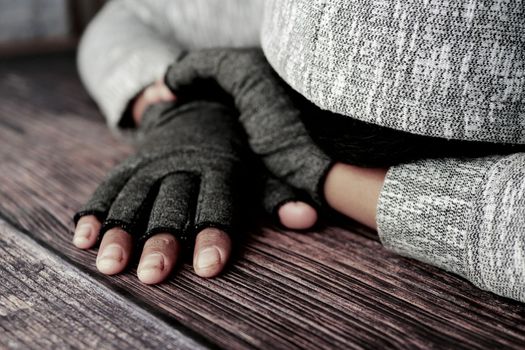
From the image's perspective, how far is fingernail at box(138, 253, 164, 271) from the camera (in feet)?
1.92

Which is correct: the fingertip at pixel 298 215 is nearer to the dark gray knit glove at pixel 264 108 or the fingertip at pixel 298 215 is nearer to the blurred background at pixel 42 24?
the dark gray knit glove at pixel 264 108

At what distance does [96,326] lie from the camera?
52 centimetres

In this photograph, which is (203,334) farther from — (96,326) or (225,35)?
(225,35)

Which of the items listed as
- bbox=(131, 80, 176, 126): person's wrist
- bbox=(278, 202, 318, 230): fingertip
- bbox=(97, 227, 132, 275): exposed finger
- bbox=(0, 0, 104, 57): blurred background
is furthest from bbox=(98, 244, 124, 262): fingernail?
bbox=(0, 0, 104, 57): blurred background

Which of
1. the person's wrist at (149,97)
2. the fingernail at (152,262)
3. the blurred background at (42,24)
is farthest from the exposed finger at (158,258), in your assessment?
the blurred background at (42,24)

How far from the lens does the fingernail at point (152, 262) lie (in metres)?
0.58

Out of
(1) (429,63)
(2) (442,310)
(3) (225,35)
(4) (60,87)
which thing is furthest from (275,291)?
(4) (60,87)

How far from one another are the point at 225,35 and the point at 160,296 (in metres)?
0.70

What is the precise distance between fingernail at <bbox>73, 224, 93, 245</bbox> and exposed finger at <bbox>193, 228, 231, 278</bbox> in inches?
5.1

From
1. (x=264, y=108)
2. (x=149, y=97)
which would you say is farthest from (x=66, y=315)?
(x=149, y=97)

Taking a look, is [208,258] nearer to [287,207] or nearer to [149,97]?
[287,207]

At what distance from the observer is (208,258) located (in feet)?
1.96

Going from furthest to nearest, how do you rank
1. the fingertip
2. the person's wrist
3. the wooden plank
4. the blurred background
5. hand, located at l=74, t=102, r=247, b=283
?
the blurred background < the person's wrist < the fingertip < hand, located at l=74, t=102, r=247, b=283 < the wooden plank

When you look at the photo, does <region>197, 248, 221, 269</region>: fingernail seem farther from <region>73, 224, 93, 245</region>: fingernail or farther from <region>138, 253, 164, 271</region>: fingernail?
<region>73, 224, 93, 245</region>: fingernail
